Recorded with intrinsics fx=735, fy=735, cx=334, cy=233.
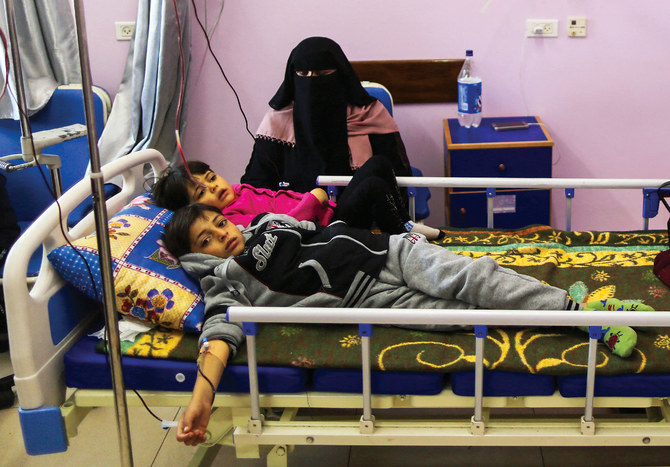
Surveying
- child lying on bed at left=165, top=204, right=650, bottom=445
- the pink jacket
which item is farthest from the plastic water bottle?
child lying on bed at left=165, top=204, right=650, bottom=445

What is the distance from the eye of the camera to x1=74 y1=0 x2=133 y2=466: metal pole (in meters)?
1.33

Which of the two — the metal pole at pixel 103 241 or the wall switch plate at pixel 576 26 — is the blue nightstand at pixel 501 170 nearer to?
the wall switch plate at pixel 576 26

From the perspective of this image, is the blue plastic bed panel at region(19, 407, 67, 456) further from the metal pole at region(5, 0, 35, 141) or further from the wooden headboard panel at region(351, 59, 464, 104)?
the wooden headboard panel at region(351, 59, 464, 104)

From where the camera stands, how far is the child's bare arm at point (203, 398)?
5.84 ft

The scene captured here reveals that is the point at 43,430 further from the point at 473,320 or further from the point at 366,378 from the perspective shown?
the point at 473,320

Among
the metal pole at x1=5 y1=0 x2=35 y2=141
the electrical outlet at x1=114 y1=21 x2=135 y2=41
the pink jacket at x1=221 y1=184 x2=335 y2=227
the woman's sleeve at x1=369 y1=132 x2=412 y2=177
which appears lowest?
the pink jacket at x1=221 y1=184 x2=335 y2=227

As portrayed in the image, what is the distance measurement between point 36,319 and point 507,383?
1258 mm

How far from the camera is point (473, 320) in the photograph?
1.84 m

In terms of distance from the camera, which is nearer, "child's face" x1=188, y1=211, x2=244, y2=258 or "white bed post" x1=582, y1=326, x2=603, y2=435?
"white bed post" x1=582, y1=326, x2=603, y2=435

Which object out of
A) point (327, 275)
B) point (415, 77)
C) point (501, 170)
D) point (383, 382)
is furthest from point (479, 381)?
point (415, 77)

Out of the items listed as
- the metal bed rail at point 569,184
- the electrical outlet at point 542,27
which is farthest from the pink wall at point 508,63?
the metal bed rail at point 569,184

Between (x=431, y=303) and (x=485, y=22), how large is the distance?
211 centimetres

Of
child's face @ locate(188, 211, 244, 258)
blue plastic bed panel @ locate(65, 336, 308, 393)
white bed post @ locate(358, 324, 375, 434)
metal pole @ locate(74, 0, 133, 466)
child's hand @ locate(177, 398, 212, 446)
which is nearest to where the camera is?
metal pole @ locate(74, 0, 133, 466)

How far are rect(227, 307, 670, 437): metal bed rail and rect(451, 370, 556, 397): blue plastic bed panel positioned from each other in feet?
0.14
